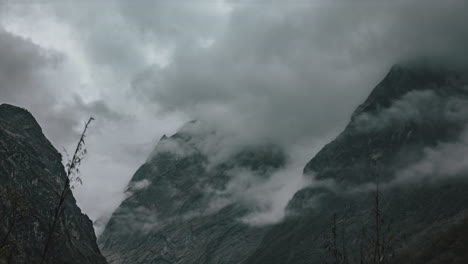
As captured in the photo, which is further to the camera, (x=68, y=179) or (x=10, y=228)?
(x=10, y=228)

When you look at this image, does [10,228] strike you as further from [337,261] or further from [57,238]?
[337,261]

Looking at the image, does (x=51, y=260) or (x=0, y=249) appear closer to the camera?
(x=0, y=249)

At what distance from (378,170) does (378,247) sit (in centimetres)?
356

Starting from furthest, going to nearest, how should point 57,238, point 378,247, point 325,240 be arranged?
point 325,240, point 378,247, point 57,238

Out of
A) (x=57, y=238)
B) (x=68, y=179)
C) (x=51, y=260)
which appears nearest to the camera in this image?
(x=68, y=179)

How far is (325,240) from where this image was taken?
27.9 meters

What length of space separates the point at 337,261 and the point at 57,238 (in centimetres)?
1648

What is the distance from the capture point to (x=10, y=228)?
22344 mm

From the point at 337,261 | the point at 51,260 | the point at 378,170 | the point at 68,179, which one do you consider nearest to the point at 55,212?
the point at 68,179

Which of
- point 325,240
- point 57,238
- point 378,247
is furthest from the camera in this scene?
point 325,240

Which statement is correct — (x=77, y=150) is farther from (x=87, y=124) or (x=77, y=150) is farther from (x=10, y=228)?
(x=10, y=228)

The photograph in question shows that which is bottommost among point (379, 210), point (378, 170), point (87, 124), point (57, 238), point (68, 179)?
point (379, 210)

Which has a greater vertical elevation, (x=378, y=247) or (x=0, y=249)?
(x=0, y=249)

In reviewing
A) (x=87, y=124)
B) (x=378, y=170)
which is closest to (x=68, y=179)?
(x=87, y=124)
